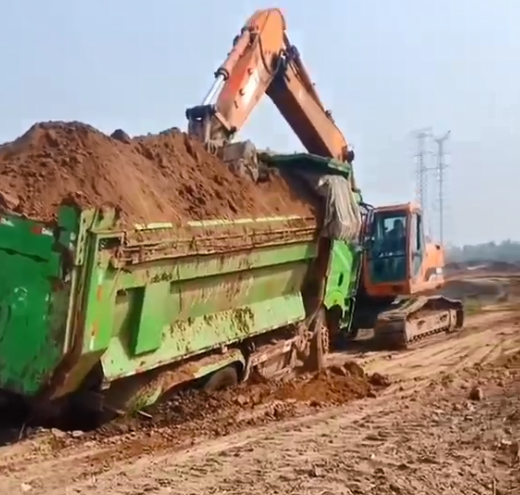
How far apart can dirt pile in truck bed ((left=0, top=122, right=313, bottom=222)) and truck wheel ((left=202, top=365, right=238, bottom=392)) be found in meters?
1.38

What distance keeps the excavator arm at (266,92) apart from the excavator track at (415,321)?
2488mm

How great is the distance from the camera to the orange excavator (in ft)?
35.7

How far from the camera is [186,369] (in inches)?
282

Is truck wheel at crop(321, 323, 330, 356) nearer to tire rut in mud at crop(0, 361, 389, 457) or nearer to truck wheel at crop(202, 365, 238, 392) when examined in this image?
tire rut in mud at crop(0, 361, 389, 457)

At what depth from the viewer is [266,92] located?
12.1 metres

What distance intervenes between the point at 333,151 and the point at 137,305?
6.80 metres

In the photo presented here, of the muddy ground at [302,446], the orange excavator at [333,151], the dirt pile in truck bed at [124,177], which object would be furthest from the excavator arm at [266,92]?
the muddy ground at [302,446]

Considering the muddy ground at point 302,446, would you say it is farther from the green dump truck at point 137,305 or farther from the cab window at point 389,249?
the cab window at point 389,249

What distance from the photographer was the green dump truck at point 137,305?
19.1ft

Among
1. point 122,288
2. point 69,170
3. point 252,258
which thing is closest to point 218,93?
point 252,258

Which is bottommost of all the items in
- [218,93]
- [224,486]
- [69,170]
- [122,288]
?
[224,486]

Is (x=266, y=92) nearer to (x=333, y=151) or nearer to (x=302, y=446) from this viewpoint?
(x=333, y=151)

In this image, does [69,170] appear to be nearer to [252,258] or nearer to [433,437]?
[252,258]

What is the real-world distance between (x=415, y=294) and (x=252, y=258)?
22.2 ft
